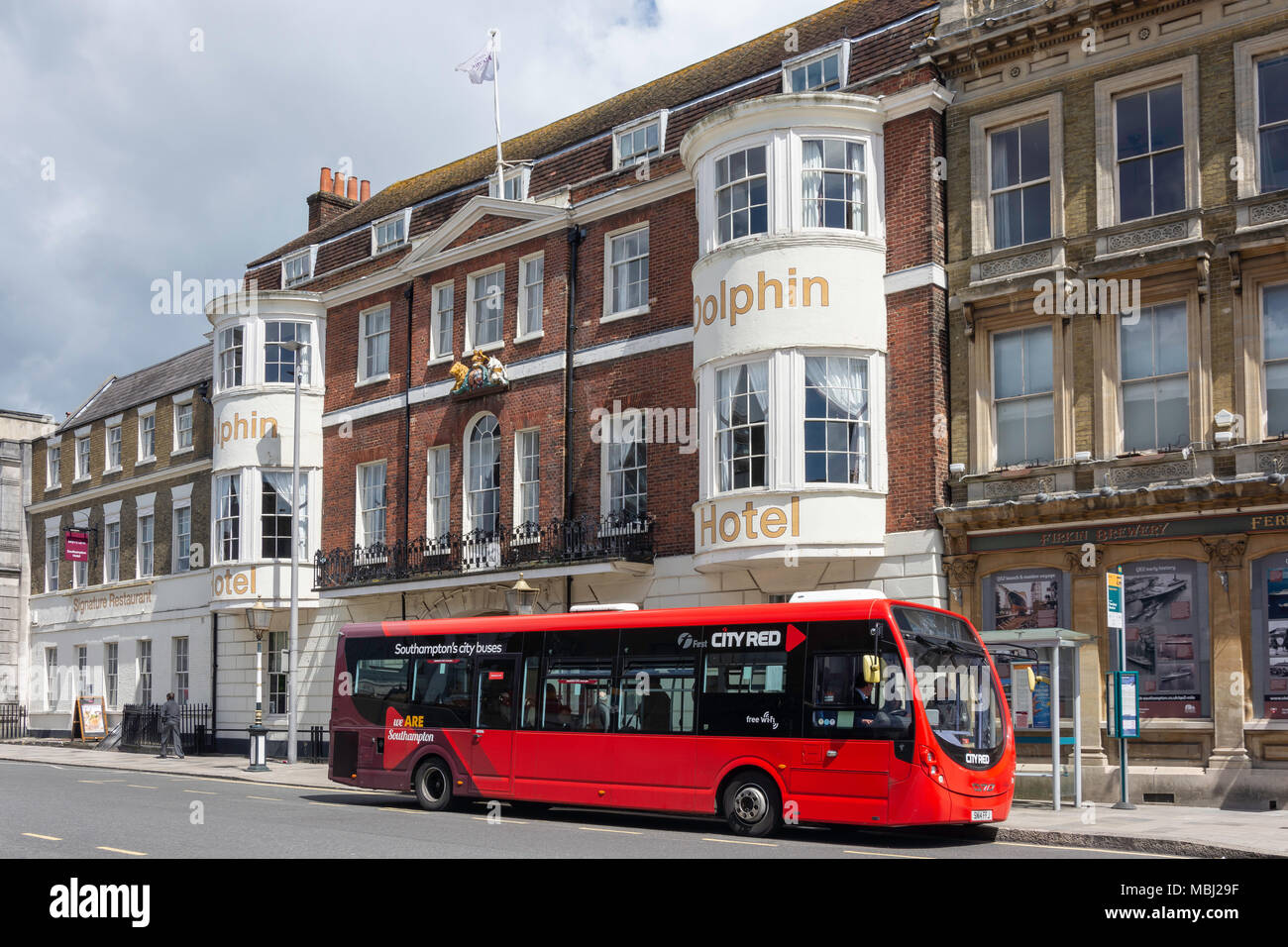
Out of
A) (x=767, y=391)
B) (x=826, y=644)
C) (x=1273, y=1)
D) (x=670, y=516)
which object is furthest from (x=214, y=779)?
(x=1273, y=1)

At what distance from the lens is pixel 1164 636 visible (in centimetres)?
1891

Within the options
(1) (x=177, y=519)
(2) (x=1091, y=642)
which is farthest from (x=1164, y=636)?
(1) (x=177, y=519)

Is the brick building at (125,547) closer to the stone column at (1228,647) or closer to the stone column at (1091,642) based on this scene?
the stone column at (1091,642)

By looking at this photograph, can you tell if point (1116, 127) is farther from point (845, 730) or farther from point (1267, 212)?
point (845, 730)

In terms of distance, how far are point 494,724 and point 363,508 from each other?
44.6ft

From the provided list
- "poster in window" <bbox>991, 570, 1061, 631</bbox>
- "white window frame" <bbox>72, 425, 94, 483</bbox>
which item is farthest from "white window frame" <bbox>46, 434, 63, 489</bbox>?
"poster in window" <bbox>991, 570, 1061, 631</bbox>

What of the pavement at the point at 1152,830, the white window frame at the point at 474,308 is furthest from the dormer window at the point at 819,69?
the pavement at the point at 1152,830

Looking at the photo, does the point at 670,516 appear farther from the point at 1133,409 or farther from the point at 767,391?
the point at 1133,409

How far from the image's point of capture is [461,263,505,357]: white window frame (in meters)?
28.8

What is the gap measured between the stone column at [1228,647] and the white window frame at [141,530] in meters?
29.1

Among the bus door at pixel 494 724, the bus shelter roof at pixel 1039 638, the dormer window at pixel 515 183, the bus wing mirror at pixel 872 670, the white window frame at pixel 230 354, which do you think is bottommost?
the bus door at pixel 494 724

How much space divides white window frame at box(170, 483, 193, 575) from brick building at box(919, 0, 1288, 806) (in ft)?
76.3

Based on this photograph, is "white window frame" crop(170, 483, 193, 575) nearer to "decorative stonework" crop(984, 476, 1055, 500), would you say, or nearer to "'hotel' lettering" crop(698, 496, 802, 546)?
"'hotel' lettering" crop(698, 496, 802, 546)

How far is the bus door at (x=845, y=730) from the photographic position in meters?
15.0
